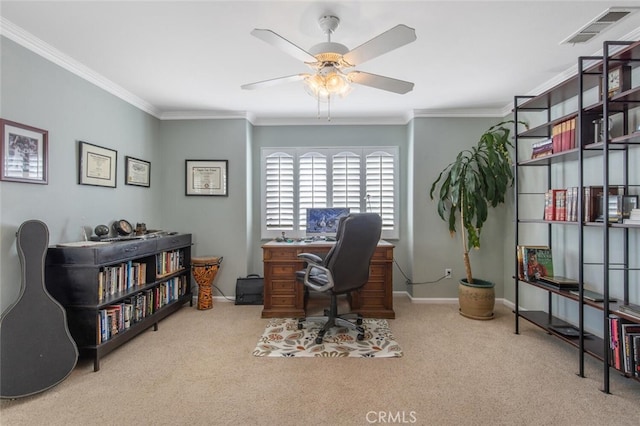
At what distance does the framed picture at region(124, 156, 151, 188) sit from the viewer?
3375 mm

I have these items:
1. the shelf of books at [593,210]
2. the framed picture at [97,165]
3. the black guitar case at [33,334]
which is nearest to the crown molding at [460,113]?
the shelf of books at [593,210]

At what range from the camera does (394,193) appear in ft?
13.9

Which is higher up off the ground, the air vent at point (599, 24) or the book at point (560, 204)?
the air vent at point (599, 24)

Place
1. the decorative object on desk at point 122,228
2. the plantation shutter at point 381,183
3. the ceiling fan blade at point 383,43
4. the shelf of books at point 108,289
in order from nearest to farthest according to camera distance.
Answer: the ceiling fan blade at point 383,43 → the shelf of books at point 108,289 → the decorative object on desk at point 122,228 → the plantation shutter at point 381,183

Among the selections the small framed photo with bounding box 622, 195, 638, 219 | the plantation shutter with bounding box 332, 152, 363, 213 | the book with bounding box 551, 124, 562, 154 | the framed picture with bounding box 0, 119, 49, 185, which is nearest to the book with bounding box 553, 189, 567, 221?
the book with bounding box 551, 124, 562, 154

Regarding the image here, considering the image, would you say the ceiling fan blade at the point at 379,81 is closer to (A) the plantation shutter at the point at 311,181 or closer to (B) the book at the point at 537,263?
(B) the book at the point at 537,263

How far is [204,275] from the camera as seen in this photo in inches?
144

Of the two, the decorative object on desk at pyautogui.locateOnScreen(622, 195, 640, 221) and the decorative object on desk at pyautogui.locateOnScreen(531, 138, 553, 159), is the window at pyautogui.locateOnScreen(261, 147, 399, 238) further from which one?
the decorative object on desk at pyautogui.locateOnScreen(622, 195, 640, 221)

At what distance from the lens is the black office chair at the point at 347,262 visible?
8.71 feet

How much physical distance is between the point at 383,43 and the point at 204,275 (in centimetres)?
314

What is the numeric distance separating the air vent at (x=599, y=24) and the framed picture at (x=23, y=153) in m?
4.00

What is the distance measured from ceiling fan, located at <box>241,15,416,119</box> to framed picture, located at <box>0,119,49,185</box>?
5.41 feet

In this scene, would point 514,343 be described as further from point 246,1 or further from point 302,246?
point 246,1

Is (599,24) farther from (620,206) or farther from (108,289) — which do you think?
(108,289)
